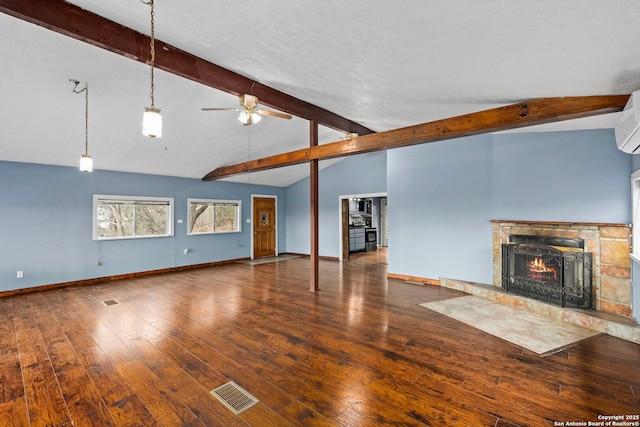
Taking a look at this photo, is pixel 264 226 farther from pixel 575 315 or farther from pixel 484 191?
pixel 575 315

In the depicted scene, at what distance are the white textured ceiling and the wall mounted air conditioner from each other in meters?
0.16

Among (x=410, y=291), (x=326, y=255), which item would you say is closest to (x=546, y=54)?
(x=410, y=291)

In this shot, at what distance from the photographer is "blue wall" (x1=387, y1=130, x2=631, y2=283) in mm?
3717

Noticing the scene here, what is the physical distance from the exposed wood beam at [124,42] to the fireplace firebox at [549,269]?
14.0ft

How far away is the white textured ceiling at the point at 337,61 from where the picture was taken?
1.83 metres

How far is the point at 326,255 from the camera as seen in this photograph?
8789 millimetres

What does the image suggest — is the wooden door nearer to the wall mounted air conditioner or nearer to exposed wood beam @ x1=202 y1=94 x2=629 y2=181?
exposed wood beam @ x1=202 y1=94 x2=629 y2=181

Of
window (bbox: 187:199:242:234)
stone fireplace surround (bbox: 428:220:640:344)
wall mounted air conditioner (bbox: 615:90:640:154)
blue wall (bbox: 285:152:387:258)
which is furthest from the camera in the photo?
blue wall (bbox: 285:152:387:258)

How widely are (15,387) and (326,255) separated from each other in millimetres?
7029

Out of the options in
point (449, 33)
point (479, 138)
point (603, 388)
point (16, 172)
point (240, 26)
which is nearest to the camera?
point (449, 33)

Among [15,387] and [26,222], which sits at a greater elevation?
[26,222]

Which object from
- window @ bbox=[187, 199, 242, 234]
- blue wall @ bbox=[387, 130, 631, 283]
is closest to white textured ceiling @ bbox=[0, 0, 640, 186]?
blue wall @ bbox=[387, 130, 631, 283]

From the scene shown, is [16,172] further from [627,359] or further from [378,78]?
[627,359]

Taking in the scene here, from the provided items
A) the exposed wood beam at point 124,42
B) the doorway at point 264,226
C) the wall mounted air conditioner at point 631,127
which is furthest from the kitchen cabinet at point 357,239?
the wall mounted air conditioner at point 631,127
